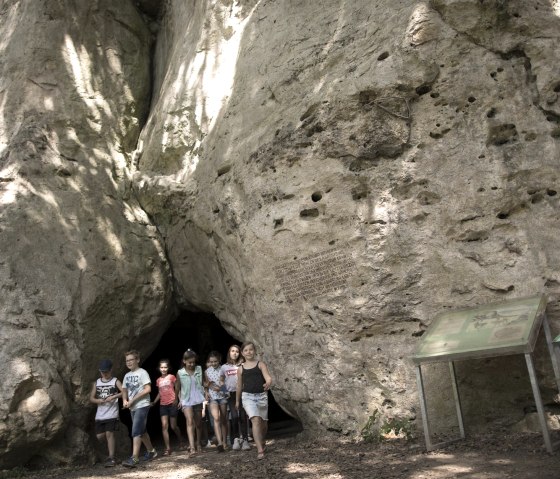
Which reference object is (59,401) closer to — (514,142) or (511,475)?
(511,475)

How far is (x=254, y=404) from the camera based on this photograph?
18.8 feet

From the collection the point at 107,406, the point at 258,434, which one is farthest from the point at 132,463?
the point at 258,434

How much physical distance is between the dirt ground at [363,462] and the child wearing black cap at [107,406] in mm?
332

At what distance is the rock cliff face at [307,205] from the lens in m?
5.88

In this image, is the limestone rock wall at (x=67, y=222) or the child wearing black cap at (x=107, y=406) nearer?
the child wearing black cap at (x=107, y=406)

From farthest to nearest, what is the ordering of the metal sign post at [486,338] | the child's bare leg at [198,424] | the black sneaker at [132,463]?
the child's bare leg at [198,424]
the black sneaker at [132,463]
the metal sign post at [486,338]

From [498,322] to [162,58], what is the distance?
26.3 ft

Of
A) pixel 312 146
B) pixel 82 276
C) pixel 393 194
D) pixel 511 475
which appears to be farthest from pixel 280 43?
pixel 511 475

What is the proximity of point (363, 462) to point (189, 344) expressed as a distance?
23.2 feet

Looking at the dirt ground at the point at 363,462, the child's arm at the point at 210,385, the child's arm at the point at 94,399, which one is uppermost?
the child's arm at the point at 210,385

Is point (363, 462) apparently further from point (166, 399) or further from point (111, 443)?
point (111, 443)

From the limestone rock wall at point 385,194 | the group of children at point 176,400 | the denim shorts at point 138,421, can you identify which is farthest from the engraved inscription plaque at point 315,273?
the denim shorts at point 138,421

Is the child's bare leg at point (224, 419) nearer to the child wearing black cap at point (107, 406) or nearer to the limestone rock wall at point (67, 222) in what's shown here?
the child wearing black cap at point (107, 406)

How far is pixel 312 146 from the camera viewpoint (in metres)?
6.67
